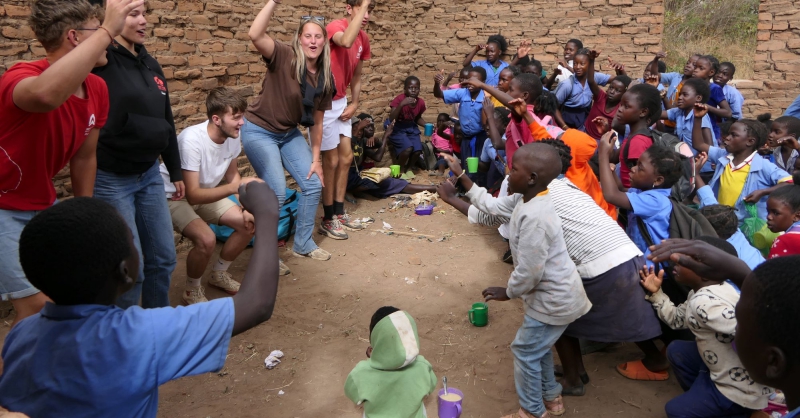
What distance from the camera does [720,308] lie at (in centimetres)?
264

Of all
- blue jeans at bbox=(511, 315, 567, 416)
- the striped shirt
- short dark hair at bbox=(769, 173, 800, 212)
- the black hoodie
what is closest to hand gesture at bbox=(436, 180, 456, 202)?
the striped shirt

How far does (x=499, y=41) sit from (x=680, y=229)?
576 centimetres

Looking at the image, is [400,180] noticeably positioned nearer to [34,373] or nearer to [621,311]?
[621,311]

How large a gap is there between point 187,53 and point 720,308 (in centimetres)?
462

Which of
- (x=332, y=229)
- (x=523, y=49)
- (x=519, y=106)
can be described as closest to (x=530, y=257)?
(x=519, y=106)

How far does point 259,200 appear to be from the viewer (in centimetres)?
176

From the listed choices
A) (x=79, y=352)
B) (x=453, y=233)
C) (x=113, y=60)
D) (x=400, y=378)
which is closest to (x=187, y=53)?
(x=113, y=60)

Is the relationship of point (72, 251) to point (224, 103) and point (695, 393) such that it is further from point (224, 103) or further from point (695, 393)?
point (224, 103)

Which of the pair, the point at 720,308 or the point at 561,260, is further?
the point at 561,260

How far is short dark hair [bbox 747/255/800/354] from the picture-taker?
54.8 inches

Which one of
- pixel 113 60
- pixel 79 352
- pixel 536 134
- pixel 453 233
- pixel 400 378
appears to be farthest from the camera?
pixel 453 233

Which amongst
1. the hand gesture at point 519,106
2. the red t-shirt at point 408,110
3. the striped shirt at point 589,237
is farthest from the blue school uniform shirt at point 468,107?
the striped shirt at point 589,237

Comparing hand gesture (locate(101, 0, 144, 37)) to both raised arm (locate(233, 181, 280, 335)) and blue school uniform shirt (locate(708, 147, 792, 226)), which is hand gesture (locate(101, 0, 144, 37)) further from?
blue school uniform shirt (locate(708, 147, 792, 226))

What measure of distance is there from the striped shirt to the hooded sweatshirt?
4.17 ft
